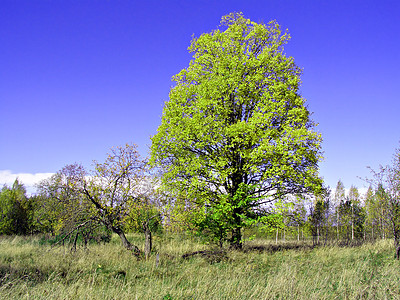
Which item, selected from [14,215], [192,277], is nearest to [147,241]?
[192,277]

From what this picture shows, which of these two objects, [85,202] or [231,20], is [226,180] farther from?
[231,20]

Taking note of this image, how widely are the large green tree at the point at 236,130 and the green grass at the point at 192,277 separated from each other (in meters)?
2.77

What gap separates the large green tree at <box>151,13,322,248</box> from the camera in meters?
12.4

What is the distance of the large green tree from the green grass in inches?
109

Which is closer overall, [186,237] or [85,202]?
[85,202]

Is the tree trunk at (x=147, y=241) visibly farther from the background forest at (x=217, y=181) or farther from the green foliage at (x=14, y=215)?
the green foliage at (x=14, y=215)

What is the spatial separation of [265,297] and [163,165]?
8859 mm

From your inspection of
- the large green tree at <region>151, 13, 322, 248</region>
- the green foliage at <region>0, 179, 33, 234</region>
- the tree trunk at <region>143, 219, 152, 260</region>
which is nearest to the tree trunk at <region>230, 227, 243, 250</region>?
the large green tree at <region>151, 13, 322, 248</region>

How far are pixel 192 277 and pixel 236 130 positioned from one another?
644 cm

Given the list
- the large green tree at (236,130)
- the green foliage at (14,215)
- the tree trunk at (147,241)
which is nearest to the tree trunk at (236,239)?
the large green tree at (236,130)

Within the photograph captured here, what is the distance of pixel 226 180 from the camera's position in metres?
14.0

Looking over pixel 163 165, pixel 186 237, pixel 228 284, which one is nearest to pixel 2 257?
pixel 163 165

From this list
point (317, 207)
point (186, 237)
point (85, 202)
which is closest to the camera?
point (85, 202)

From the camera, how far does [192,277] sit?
26.9ft
